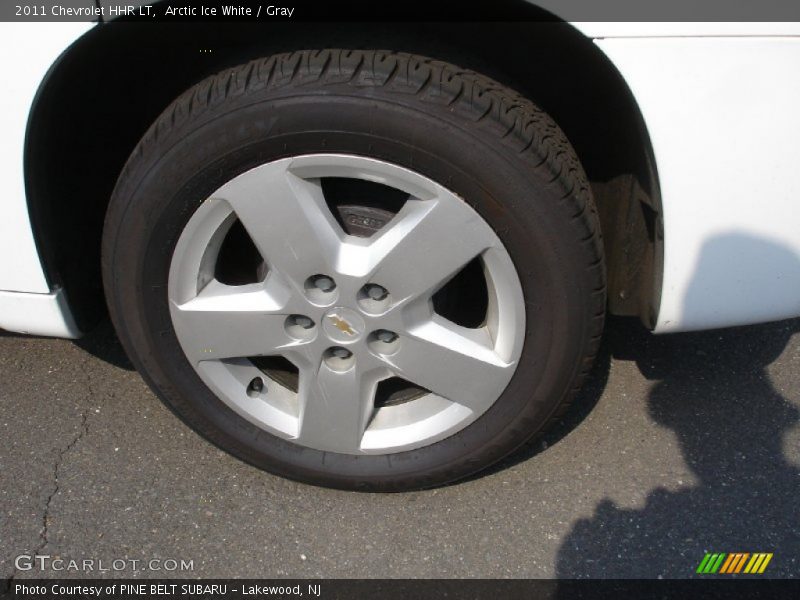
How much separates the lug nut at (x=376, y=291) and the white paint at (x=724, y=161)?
0.60 m

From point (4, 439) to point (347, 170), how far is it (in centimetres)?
129

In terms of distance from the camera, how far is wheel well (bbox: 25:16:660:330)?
158 centimetres

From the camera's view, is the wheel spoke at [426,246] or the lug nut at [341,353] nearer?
the wheel spoke at [426,246]

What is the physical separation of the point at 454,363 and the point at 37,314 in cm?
97

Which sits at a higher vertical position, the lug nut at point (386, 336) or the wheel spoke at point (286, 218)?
the wheel spoke at point (286, 218)

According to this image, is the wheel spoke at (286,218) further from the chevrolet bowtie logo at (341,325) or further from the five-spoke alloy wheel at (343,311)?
the chevrolet bowtie logo at (341,325)

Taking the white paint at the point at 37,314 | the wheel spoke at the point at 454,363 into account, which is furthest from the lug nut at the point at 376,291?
the white paint at the point at 37,314

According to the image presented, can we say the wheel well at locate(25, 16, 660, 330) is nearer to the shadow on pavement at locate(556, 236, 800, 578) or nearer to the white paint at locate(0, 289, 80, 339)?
the white paint at locate(0, 289, 80, 339)

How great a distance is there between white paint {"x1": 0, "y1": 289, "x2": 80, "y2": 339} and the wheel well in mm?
36

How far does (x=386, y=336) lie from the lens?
1755 mm

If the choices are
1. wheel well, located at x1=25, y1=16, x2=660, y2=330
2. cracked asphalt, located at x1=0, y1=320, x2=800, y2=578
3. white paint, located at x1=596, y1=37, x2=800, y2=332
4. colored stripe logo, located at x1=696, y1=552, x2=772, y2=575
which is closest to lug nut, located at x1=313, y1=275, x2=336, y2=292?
wheel well, located at x1=25, y1=16, x2=660, y2=330

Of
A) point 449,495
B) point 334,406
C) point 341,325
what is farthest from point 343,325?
point 449,495

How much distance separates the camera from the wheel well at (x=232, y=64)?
5.19 feet

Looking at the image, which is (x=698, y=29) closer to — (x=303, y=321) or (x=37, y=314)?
(x=303, y=321)
